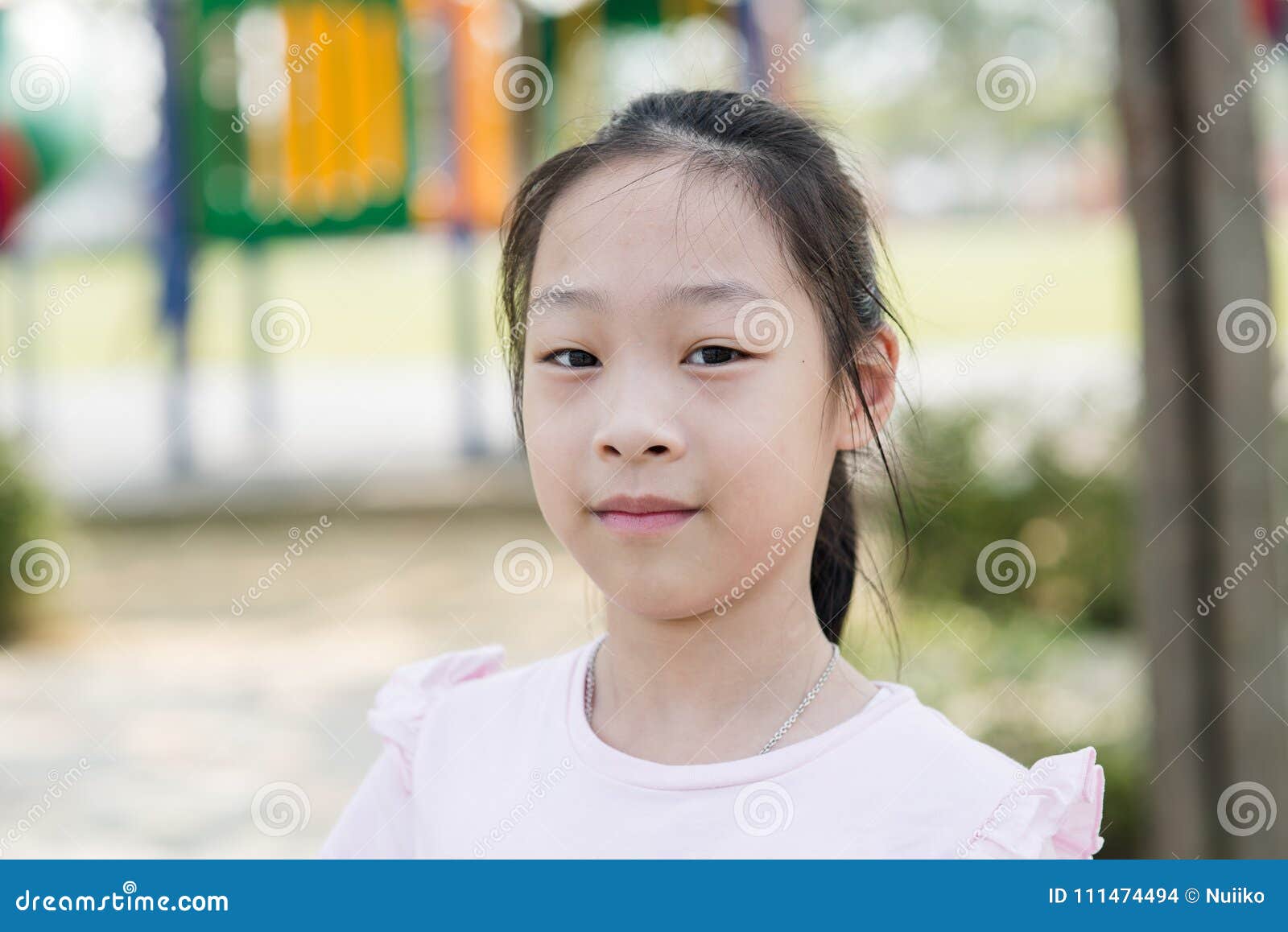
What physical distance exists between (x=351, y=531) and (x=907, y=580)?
4409 millimetres

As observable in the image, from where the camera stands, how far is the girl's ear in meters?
1.41

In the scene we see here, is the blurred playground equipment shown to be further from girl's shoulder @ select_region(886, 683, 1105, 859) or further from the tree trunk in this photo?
girl's shoulder @ select_region(886, 683, 1105, 859)

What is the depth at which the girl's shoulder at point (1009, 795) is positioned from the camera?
48.8 inches

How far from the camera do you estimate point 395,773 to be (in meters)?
1.53

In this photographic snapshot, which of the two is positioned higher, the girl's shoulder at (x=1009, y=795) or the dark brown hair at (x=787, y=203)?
the dark brown hair at (x=787, y=203)

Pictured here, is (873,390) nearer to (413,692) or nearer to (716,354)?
(716,354)

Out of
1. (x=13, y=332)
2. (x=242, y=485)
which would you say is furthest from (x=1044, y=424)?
(x=13, y=332)

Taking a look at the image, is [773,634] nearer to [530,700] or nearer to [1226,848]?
[530,700]

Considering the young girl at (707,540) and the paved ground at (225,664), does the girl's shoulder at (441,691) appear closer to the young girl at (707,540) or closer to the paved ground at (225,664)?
the young girl at (707,540)

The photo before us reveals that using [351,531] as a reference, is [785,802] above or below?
above

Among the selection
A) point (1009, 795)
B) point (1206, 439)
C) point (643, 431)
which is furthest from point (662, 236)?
point (1206, 439)

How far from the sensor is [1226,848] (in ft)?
9.21

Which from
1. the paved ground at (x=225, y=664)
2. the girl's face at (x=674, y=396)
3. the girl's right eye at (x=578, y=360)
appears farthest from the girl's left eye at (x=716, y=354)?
the paved ground at (x=225, y=664)

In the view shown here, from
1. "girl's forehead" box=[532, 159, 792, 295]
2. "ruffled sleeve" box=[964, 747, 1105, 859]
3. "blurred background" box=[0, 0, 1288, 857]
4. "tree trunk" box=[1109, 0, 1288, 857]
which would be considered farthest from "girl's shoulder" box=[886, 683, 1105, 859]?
"tree trunk" box=[1109, 0, 1288, 857]
